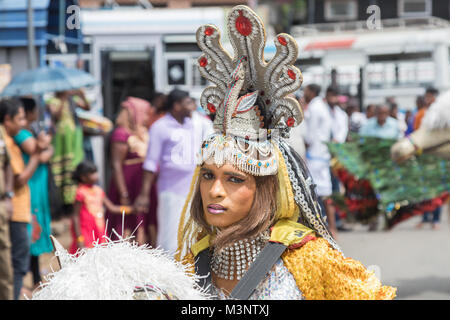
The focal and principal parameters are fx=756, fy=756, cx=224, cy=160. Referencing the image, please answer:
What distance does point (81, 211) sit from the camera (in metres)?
6.61

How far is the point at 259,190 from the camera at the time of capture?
2.89 m

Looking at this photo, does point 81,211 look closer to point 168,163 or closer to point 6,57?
point 168,163

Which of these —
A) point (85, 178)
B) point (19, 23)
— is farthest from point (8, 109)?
point (19, 23)

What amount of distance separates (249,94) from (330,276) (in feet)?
2.45

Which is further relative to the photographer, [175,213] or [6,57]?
[6,57]

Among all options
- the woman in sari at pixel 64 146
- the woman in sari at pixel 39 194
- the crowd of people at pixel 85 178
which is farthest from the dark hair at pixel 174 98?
the woman in sari at pixel 64 146

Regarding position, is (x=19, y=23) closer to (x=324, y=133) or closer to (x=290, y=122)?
(x=324, y=133)

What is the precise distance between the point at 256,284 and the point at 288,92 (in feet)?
2.38

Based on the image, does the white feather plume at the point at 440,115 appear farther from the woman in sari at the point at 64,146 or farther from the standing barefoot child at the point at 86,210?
the woman in sari at the point at 64,146

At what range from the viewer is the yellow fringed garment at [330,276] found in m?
2.69

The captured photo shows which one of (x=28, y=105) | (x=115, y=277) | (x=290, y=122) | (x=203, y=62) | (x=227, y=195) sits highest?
(x=203, y=62)

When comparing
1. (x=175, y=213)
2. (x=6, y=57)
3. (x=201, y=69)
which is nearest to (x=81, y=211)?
(x=175, y=213)

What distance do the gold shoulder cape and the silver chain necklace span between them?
94 mm
